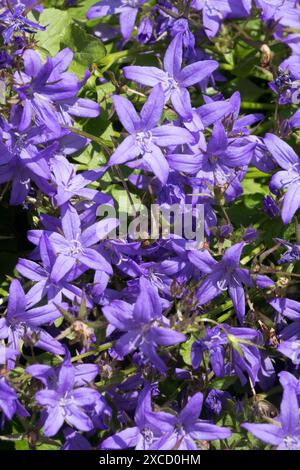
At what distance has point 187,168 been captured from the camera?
2840mm

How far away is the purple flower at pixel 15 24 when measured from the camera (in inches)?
108

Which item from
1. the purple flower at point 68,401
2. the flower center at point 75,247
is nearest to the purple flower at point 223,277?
the flower center at point 75,247

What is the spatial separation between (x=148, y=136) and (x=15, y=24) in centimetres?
59

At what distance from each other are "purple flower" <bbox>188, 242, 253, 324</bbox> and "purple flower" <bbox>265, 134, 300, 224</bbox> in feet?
0.88

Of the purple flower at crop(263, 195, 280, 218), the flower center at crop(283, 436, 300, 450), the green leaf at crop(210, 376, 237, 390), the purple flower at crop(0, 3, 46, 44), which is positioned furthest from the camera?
the purple flower at crop(263, 195, 280, 218)

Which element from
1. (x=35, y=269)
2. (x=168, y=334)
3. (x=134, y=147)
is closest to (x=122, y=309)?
(x=168, y=334)

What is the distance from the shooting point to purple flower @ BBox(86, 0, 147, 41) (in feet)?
10.6

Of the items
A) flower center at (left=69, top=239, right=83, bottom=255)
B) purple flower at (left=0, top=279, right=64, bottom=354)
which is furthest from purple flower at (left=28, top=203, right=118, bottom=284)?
purple flower at (left=0, top=279, right=64, bottom=354)

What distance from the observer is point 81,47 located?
323 cm

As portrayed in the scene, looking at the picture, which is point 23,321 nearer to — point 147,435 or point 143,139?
point 147,435

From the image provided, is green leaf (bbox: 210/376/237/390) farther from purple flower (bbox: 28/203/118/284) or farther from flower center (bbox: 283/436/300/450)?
purple flower (bbox: 28/203/118/284)
